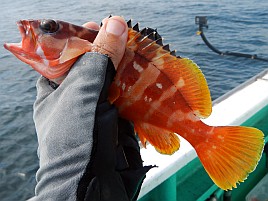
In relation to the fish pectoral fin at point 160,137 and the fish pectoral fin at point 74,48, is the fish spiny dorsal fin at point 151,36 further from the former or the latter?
the fish pectoral fin at point 160,137

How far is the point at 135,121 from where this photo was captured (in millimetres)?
1765

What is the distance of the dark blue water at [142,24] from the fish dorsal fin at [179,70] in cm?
466

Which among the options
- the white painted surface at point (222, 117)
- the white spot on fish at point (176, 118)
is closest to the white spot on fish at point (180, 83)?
the white spot on fish at point (176, 118)

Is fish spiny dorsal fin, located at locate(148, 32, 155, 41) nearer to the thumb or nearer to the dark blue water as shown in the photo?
the thumb

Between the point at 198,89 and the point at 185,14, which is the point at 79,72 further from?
the point at 185,14

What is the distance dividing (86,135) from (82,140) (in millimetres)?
26

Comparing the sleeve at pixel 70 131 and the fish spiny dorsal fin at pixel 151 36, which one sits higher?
the fish spiny dorsal fin at pixel 151 36

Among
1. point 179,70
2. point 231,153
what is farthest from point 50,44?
point 231,153

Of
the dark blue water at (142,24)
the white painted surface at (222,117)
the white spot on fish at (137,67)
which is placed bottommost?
the dark blue water at (142,24)

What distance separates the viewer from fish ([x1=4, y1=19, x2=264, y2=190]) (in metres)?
1.65

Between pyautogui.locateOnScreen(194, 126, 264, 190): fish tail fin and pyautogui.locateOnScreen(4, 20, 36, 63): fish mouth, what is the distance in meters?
0.98

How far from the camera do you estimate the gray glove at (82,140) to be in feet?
4.65

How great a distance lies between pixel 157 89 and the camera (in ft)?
5.54

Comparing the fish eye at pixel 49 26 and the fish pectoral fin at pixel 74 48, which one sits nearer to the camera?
the fish pectoral fin at pixel 74 48
